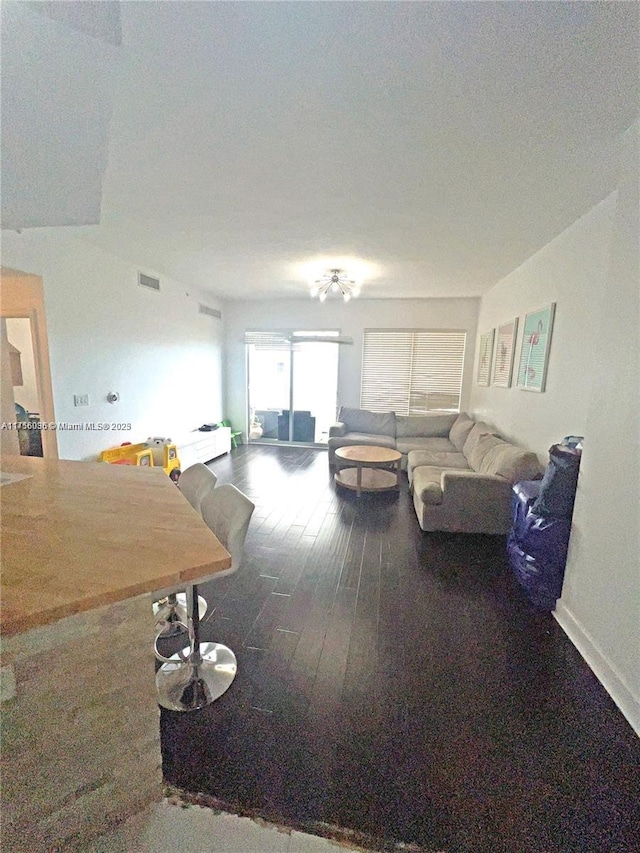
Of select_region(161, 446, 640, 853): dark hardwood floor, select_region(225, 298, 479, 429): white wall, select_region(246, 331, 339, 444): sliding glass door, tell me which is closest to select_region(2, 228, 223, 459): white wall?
select_region(225, 298, 479, 429): white wall

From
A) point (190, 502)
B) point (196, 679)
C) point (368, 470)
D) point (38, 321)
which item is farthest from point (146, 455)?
point (196, 679)

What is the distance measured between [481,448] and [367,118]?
3.04 metres

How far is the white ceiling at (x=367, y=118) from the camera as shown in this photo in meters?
1.16

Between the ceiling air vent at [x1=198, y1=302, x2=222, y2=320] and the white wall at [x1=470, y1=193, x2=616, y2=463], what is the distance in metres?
4.36

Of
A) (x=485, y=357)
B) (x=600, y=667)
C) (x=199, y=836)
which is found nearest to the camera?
(x=199, y=836)

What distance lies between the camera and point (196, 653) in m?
1.58

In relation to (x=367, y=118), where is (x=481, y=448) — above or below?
below

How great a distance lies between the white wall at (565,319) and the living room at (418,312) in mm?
16

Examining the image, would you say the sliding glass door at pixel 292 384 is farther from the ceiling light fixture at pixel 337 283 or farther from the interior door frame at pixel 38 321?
the interior door frame at pixel 38 321

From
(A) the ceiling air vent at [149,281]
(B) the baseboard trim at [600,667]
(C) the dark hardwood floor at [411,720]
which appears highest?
(A) the ceiling air vent at [149,281]

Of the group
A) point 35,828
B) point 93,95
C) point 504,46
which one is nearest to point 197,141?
point 93,95

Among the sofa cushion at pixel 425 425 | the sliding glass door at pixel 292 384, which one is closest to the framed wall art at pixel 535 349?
the sofa cushion at pixel 425 425

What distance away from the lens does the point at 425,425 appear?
5504mm

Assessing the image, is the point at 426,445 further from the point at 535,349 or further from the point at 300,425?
→ the point at 300,425
